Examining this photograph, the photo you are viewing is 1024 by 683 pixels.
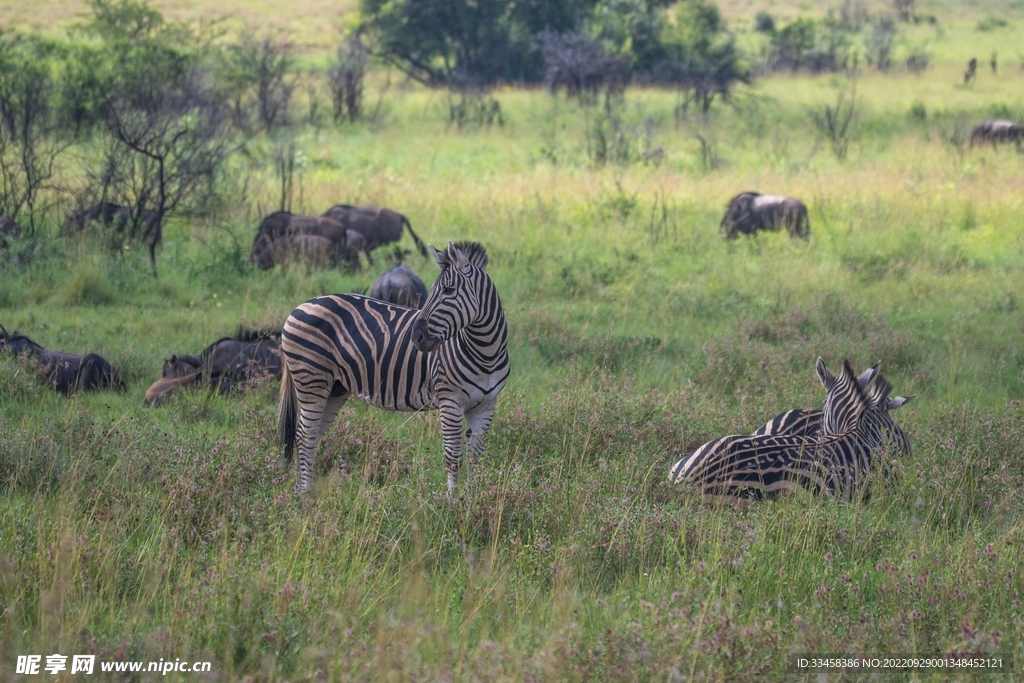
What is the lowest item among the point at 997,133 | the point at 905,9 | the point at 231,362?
the point at 231,362

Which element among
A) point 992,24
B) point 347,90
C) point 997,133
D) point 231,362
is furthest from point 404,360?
point 992,24

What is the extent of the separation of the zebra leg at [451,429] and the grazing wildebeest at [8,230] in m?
7.12

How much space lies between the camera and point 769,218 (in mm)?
12938

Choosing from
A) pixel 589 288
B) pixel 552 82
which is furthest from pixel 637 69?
pixel 589 288

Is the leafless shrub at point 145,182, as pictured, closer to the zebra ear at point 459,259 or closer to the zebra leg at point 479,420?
the zebra leg at point 479,420

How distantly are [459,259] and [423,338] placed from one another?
475 mm

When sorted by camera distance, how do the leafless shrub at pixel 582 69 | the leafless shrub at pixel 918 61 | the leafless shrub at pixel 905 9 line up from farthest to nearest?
the leafless shrub at pixel 905 9, the leafless shrub at pixel 918 61, the leafless shrub at pixel 582 69

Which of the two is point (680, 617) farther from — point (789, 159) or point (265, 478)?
point (789, 159)

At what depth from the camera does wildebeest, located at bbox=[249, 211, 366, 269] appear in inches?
437

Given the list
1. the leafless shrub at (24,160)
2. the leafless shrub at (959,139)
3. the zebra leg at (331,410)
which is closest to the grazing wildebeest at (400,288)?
the zebra leg at (331,410)

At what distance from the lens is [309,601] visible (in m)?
3.49

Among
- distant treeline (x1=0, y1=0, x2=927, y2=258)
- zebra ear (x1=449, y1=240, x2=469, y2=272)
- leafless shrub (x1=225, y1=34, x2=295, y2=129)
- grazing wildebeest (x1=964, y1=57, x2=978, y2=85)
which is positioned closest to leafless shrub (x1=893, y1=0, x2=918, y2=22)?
distant treeline (x1=0, y1=0, x2=927, y2=258)

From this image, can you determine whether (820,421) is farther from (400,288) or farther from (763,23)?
(763,23)

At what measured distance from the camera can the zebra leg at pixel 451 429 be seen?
17.1ft
